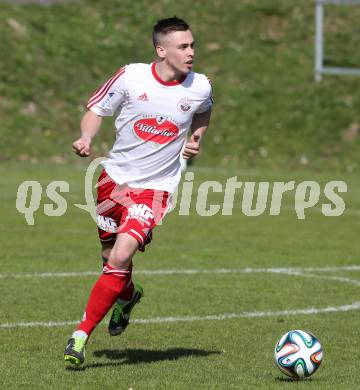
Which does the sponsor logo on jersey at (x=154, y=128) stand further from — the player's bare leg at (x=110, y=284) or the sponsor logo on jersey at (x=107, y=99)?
the player's bare leg at (x=110, y=284)

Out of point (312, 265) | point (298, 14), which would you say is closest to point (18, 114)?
point (298, 14)

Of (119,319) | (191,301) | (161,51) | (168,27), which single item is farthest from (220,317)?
(168,27)

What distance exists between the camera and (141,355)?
27.7 ft

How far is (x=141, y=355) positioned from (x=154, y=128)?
171 cm

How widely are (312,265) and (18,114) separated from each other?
745 inches

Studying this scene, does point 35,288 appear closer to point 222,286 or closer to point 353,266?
point 222,286

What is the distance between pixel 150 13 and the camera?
122 ft

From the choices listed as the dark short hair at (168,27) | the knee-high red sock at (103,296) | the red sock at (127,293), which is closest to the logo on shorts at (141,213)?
the knee-high red sock at (103,296)

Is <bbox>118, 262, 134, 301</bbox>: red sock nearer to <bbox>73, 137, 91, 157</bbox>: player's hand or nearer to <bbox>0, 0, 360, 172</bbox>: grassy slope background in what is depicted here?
<bbox>73, 137, 91, 157</bbox>: player's hand

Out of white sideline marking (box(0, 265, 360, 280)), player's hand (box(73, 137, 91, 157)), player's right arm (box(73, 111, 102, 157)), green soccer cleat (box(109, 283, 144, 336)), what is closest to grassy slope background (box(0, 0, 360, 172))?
white sideline marking (box(0, 265, 360, 280))

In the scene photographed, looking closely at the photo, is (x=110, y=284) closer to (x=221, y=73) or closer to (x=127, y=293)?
(x=127, y=293)

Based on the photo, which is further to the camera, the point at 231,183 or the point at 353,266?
the point at 231,183

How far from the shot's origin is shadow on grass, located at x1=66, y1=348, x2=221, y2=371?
26.7 ft

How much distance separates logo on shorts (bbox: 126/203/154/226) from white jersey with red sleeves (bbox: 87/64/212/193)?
0.23 metres
